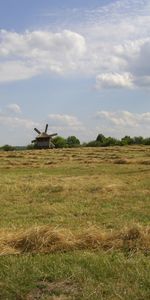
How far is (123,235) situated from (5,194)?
33.2ft

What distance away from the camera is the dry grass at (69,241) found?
26.2 ft

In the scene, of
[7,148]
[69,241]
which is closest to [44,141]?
[7,148]

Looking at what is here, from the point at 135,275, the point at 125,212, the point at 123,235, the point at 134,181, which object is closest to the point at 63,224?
the point at 125,212

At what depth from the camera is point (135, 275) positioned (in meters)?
6.60

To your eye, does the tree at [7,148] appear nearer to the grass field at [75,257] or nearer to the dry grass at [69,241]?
the grass field at [75,257]

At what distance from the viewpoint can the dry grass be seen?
314 inches

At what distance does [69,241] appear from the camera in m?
8.20

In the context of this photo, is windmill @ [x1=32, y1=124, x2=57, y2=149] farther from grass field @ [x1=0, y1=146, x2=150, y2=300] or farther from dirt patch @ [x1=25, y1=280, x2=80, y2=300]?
dirt patch @ [x1=25, y1=280, x2=80, y2=300]

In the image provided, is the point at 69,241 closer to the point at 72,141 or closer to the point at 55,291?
the point at 55,291

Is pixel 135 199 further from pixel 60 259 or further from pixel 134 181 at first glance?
pixel 60 259

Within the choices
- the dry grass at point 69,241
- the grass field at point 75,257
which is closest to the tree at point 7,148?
the grass field at point 75,257

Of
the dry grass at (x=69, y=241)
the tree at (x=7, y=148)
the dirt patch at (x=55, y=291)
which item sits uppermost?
the tree at (x=7, y=148)

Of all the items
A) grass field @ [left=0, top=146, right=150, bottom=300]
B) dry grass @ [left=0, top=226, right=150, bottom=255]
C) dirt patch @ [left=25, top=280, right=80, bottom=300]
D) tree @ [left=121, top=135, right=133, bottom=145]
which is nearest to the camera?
dirt patch @ [left=25, top=280, right=80, bottom=300]

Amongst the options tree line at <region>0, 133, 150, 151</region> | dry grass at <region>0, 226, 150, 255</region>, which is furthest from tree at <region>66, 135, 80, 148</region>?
dry grass at <region>0, 226, 150, 255</region>
